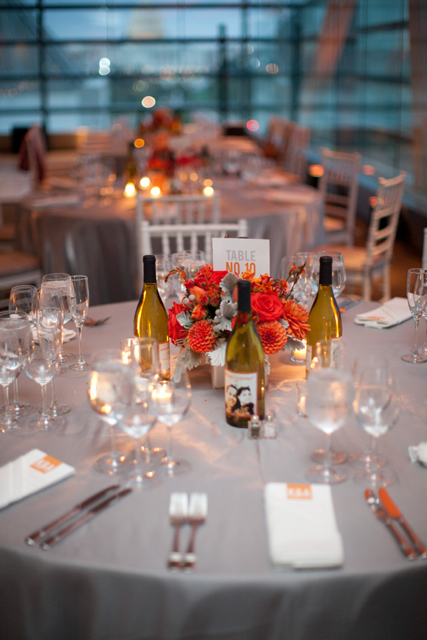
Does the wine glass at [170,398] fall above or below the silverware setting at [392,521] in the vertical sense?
above

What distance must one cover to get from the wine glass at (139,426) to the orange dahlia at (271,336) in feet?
1.11

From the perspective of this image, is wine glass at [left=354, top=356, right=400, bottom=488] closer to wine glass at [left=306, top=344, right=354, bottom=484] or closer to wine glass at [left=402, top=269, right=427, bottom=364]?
wine glass at [left=306, top=344, right=354, bottom=484]

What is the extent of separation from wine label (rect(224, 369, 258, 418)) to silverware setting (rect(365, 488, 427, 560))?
11.9 inches

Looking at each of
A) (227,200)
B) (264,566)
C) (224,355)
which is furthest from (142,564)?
(227,200)

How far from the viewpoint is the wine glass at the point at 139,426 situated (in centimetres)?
107

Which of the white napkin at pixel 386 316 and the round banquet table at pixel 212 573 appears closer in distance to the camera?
the round banquet table at pixel 212 573

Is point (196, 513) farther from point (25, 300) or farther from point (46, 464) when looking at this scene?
point (25, 300)

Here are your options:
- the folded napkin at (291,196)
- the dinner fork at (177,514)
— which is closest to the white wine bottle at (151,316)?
the dinner fork at (177,514)

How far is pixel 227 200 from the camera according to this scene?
163 inches

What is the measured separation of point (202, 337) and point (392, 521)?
543 millimetres

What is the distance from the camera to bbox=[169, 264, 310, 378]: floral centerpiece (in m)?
1.33

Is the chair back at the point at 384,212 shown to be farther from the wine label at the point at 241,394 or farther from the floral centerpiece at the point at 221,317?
the wine label at the point at 241,394

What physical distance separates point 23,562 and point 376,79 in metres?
6.80

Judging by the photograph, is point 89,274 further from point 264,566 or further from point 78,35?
point 78,35
